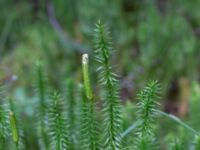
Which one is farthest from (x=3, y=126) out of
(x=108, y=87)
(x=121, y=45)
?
(x=121, y=45)

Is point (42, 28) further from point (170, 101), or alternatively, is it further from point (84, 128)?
point (84, 128)

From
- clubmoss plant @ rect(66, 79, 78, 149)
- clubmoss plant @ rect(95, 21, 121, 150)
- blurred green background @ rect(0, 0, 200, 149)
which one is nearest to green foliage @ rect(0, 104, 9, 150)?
clubmoss plant @ rect(95, 21, 121, 150)

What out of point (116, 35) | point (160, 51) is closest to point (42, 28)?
point (116, 35)

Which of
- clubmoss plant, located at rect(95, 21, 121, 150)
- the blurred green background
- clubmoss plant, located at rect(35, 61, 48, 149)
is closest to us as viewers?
clubmoss plant, located at rect(95, 21, 121, 150)

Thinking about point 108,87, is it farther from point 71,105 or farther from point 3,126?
point 71,105

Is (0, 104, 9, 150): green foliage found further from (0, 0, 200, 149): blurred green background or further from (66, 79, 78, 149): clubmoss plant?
(0, 0, 200, 149): blurred green background

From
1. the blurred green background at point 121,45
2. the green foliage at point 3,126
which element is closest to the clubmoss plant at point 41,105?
the green foliage at point 3,126

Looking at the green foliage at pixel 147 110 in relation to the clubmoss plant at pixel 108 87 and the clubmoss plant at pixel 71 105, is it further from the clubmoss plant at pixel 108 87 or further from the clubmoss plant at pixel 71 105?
the clubmoss plant at pixel 71 105
